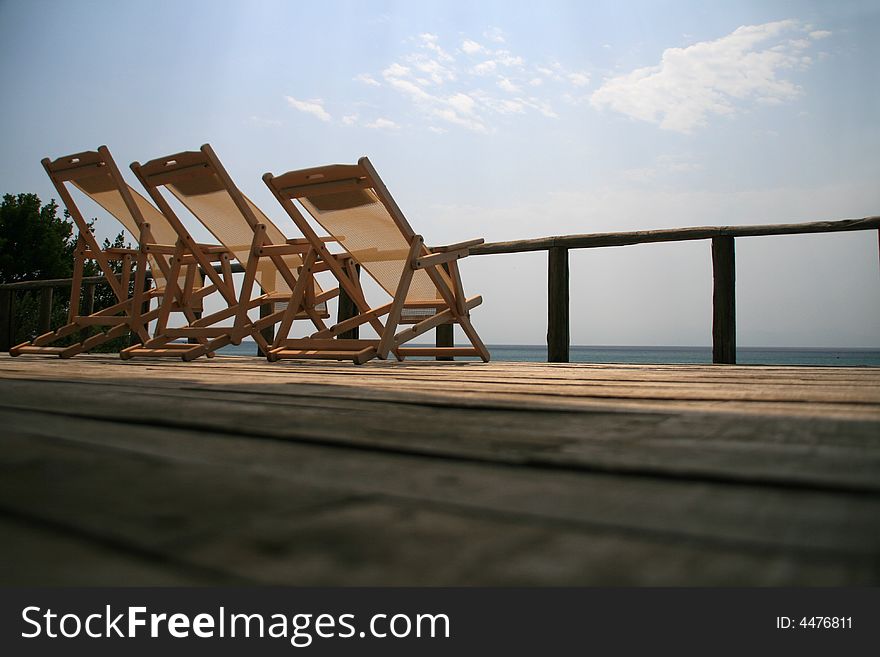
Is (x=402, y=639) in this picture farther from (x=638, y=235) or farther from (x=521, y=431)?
(x=638, y=235)

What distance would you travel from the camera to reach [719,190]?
41.2 metres

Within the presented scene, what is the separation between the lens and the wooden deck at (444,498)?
0.97 ft

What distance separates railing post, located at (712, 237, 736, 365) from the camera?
3635 millimetres

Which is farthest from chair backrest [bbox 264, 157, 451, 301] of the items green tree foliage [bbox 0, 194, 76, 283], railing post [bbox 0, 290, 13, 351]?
green tree foliage [bbox 0, 194, 76, 283]

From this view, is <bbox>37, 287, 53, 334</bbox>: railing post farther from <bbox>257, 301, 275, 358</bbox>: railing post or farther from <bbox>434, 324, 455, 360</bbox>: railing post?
<bbox>434, 324, 455, 360</bbox>: railing post

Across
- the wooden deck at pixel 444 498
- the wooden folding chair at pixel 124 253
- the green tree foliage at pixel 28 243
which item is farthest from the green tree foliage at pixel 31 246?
the wooden deck at pixel 444 498

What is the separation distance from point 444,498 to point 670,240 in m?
3.94

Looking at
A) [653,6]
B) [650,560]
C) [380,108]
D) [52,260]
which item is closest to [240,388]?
[650,560]

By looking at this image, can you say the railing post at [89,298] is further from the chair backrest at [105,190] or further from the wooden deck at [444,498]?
the wooden deck at [444,498]

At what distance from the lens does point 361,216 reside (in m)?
3.40

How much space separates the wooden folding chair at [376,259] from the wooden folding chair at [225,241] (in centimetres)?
25

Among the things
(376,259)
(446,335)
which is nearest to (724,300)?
(446,335)

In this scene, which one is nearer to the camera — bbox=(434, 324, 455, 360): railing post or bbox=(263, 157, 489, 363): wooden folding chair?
bbox=(263, 157, 489, 363): wooden folding chair

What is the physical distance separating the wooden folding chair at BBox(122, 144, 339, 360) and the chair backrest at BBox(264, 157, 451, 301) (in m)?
0.31
